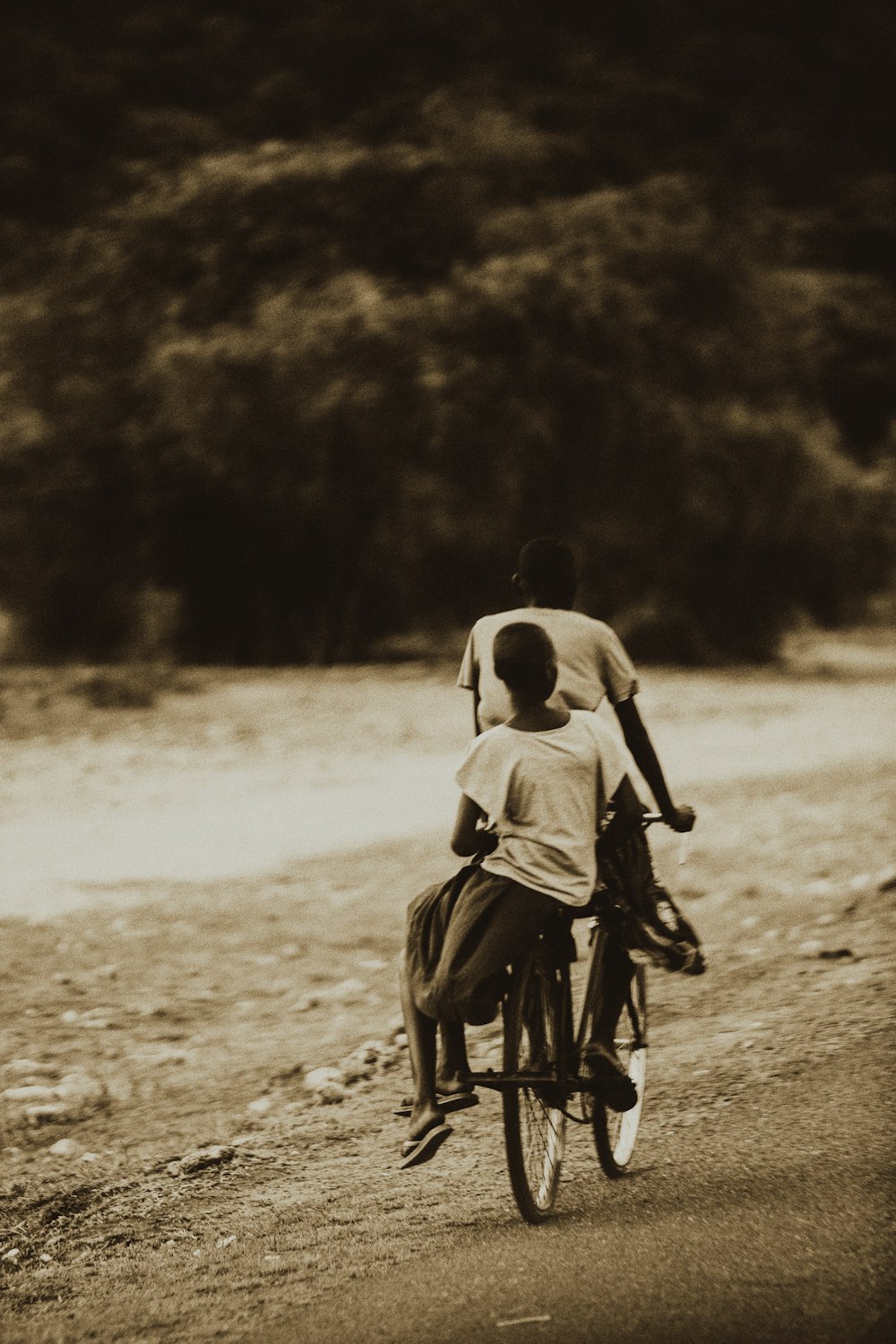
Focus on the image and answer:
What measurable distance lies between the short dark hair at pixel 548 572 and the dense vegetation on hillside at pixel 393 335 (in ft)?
49.0

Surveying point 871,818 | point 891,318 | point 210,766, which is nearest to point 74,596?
point 210,766

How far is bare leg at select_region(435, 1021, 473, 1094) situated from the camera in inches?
150

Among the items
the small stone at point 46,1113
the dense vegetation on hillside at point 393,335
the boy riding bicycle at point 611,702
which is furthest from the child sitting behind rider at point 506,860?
the dense vegetation on hillside at point 393,335

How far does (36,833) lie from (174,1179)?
6.50 meters

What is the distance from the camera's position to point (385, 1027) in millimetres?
6375

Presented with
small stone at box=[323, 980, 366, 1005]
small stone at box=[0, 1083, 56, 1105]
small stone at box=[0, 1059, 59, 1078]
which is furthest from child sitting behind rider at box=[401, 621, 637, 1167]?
small stone at box=[323, 980, 366, 1005]

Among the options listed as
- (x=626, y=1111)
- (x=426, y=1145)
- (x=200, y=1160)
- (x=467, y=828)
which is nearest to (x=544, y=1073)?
(x=426, y=1145)

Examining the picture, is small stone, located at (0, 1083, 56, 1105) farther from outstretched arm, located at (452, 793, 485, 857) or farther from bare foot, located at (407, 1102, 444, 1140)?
outstretched arm, located at (452, 793, 485, 857)

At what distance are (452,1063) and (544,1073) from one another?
0.74 feet

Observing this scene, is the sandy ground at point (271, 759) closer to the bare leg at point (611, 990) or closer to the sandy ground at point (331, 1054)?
the sandy ground at point (331, 1054)

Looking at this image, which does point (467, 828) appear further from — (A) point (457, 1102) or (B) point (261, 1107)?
(B) point (261, 1107)

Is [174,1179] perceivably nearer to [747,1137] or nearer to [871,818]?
[747,1137]

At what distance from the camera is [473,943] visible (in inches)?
148

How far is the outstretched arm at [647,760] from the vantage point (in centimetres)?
434
